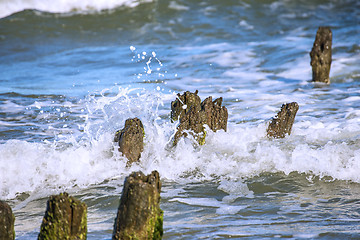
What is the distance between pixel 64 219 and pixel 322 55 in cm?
848

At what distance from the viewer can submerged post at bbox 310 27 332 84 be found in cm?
1000

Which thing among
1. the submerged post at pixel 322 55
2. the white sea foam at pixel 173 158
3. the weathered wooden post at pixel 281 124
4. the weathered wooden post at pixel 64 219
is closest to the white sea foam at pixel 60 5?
the submerged post at pixel 322 55

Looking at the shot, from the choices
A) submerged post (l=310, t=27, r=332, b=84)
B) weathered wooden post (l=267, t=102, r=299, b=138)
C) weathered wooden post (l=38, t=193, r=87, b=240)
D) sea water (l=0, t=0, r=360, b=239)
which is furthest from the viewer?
submerged post (l=310, t=27, r=332, b=84)

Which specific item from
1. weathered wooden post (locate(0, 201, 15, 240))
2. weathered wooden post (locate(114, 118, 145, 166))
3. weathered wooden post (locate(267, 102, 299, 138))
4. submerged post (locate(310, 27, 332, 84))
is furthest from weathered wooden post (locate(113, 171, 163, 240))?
submerged post (locate(310, 27, 332, 84))

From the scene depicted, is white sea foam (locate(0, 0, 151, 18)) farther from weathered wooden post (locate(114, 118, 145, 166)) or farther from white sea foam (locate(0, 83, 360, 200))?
weathered wooden post (locate(114, 118, 145, 166))

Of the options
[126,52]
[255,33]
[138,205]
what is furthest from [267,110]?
[255,33]

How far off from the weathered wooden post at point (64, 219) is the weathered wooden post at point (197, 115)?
277 centimetres

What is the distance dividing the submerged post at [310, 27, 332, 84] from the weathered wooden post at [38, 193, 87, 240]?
8360 mm

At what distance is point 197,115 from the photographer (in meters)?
5.32

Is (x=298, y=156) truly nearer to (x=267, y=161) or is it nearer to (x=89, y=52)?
(x=267, y=161)

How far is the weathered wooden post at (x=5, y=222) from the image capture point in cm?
265

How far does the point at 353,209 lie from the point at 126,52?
11.4 metres

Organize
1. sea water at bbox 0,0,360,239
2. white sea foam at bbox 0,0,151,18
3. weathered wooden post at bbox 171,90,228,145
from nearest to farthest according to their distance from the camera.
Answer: sea water at bbox 0,0,360,239 < weathered wooden post at bbox 171,90,228,145 < white sea foam at bbox 0,0,151,18

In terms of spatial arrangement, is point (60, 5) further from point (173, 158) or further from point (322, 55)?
point (173, 158)
